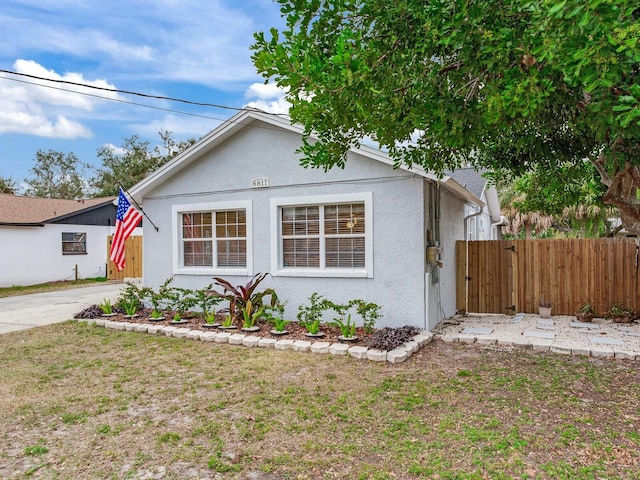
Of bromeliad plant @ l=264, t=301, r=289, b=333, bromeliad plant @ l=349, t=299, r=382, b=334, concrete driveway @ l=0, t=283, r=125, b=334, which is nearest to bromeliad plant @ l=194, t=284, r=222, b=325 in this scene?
bromeliad plant @ l=264, t=301, r=289, b=333

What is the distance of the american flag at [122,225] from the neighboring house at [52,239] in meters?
10.7

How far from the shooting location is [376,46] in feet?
13.0

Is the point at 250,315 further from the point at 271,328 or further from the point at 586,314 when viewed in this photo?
the point at 586,314

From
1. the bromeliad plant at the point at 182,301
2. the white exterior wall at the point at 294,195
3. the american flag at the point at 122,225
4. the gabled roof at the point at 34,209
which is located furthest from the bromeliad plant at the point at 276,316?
the gabled roof at the point at 34,209

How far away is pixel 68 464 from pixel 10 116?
31.8m

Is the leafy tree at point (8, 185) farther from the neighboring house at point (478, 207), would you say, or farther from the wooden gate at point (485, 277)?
the wooden gate at point (485, 277)

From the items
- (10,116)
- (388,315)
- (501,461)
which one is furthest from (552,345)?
(10,116)

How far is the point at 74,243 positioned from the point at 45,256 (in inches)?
56.1

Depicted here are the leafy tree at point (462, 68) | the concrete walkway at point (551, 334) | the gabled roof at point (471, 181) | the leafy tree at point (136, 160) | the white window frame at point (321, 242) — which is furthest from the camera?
the leafy tree at point (136, 160)

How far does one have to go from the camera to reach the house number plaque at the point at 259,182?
27.4 ft

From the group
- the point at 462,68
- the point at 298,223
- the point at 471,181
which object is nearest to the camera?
the point at 462,68

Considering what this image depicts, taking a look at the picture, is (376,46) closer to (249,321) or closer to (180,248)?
(249,321)

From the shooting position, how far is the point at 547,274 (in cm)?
888

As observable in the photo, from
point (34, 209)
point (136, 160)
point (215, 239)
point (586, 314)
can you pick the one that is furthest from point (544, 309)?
point (136, 160)
